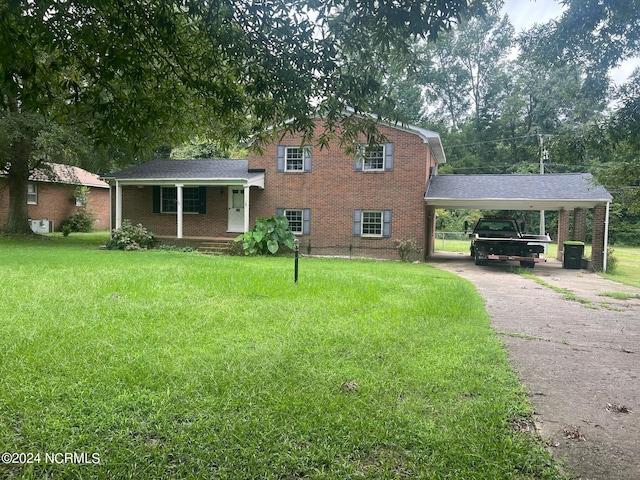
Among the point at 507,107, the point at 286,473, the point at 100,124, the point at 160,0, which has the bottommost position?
the point at 286,473

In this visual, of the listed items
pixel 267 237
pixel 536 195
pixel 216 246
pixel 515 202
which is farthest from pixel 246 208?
pixel 536 195

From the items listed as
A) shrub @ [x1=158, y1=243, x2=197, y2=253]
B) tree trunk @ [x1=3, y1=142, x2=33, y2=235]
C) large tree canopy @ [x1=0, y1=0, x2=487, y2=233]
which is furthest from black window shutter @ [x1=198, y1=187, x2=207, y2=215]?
large tree canopy @ [x1=0, y1=0, x2=487, y2=233]

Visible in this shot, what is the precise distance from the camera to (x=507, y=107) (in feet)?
135

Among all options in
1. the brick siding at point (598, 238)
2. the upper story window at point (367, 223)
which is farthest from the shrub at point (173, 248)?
the brick siding at point (598, 238)

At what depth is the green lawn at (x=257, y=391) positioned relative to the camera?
2.81 m

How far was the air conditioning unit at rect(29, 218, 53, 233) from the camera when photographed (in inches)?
1046

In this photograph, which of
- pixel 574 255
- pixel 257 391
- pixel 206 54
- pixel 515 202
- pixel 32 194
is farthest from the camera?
pixel 32 194

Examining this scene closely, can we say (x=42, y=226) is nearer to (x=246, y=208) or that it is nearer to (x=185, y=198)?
(x=185, y=198)

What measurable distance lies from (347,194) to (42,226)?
20.3 metres

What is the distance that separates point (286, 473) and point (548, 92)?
1733 inches

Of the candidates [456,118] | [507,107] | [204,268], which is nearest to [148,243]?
[204,268]

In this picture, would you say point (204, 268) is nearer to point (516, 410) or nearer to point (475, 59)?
point (516, 410)

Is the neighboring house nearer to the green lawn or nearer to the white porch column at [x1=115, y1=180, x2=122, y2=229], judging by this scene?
the white porch column at [x1=115, y1=180, x2=122, y2=229]

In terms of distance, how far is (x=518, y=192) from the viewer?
17.1m
